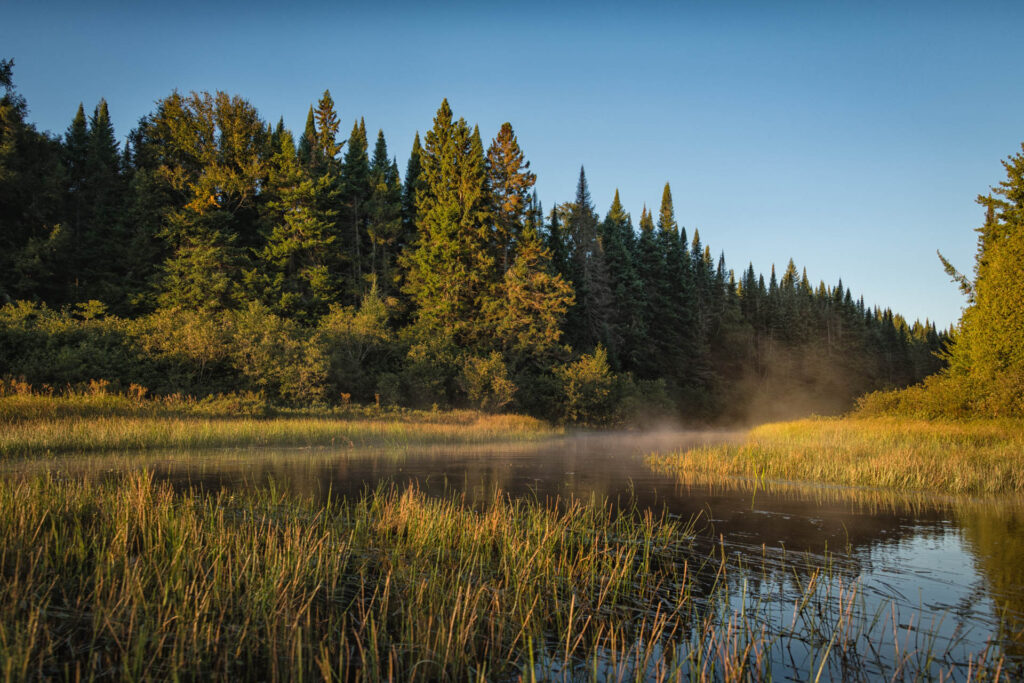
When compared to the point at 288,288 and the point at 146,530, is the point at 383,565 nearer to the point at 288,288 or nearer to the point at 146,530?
A: the point at 146,530

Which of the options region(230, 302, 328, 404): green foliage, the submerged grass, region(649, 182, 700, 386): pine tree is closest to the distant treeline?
Result: region(230, 302, 328, 404): green foliage

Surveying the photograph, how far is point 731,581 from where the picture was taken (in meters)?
7.23

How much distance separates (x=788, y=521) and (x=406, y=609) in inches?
322

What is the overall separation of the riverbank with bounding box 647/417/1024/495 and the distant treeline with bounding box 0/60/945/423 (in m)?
24.3

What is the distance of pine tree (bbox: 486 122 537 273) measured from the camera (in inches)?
2005

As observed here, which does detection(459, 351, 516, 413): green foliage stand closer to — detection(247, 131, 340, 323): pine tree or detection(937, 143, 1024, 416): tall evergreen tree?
detection(247, 131, 340, 323): pine tree

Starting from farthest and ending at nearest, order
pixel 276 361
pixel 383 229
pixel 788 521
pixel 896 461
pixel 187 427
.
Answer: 1. pixel 383 229
2. pixel 276 361
3. pixel 187 427
4. pixel 896 461
5. pixel 788 521

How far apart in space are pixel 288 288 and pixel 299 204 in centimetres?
730

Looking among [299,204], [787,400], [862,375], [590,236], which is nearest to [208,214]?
[299,204]

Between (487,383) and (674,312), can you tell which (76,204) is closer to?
(487,383)

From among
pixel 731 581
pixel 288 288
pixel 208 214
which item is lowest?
pixel 731 581

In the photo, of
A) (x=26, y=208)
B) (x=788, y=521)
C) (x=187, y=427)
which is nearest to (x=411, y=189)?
(x=26, y=208)

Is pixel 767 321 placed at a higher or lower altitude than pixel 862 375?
higher

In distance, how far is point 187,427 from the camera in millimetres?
21844
